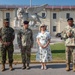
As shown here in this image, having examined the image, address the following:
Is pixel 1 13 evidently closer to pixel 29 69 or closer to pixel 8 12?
pixel 8 12

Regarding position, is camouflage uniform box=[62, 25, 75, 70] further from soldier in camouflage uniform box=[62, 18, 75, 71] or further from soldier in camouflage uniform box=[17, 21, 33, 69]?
soldier in camouflage uniform box=[17, 21, 33, 69]

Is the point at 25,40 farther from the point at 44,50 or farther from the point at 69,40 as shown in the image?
the point at 69,40

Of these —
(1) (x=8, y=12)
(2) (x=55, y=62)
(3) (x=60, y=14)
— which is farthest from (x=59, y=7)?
(2) (x=55, y=62)

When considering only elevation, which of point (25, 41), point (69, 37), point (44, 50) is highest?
point (69, 37)

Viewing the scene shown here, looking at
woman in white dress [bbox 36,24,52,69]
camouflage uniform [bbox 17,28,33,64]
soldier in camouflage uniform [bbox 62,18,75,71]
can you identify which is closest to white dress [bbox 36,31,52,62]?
woman in white dress [bbox 36,24,52,69]

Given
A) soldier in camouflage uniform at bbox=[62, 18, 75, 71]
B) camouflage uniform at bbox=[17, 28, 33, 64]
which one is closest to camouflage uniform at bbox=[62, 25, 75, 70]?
soldier in camouflage uniform at bbox=[62, 18, 75, 71]

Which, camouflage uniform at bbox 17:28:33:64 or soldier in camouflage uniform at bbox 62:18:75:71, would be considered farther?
camouflage uniform at bbox 17:28:33:64

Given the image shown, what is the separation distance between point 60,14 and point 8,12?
10.7 m

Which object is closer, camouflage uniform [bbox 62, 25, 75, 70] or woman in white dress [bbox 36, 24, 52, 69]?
camouflage uniform [bbox 62, 25, 75, 70]

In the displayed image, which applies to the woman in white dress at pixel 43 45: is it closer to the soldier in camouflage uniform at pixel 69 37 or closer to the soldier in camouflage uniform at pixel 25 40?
the soldier in camouflage uniform at pixel 25 40

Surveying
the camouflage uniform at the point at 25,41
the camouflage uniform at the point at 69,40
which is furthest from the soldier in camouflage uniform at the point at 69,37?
the camouflage uniform at the point at 25,41

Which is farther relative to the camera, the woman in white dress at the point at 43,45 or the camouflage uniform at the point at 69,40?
the woman in white dress at the point at 43,45

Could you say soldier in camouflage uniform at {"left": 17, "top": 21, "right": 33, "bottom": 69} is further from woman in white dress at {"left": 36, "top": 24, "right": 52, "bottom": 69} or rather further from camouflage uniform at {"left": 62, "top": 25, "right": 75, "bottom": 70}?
camouflage uniform at {"left": 62, "top": 25, "right": 75, "bottom": 70}

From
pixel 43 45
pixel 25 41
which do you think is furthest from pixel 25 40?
pixel 43 45
